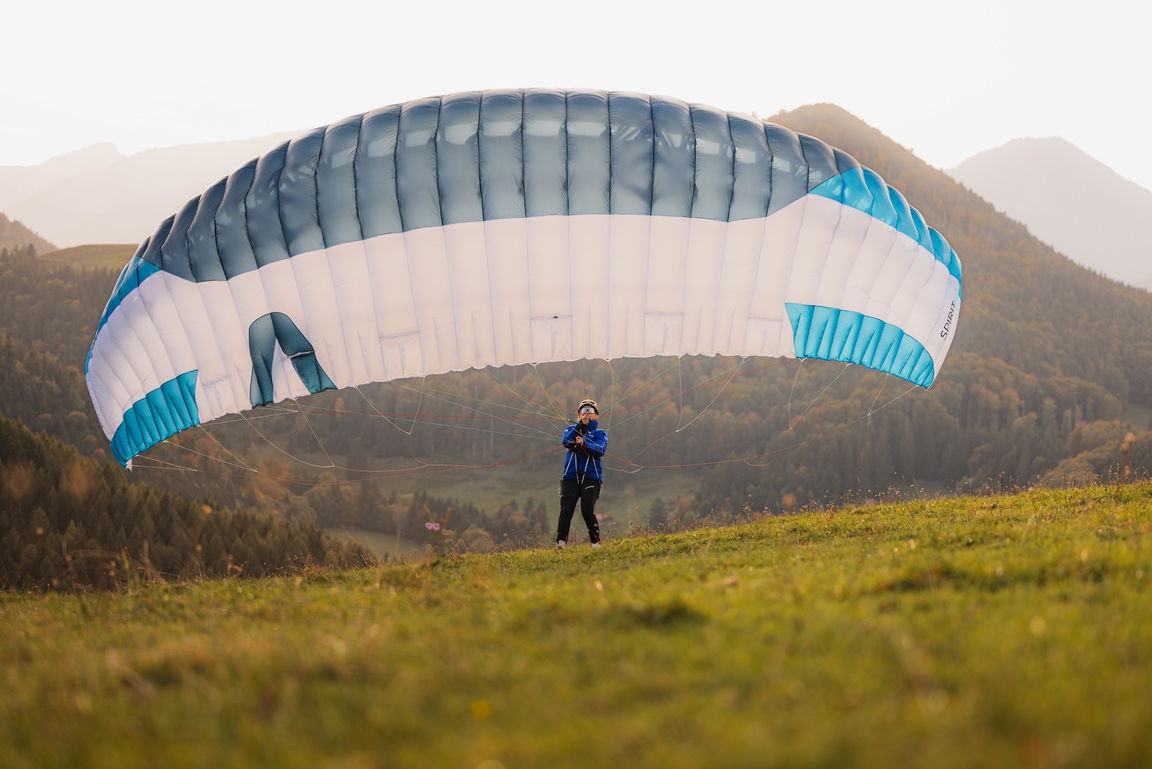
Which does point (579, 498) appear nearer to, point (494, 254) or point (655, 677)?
point (494, 254)

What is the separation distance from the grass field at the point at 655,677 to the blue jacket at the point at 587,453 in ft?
19.9

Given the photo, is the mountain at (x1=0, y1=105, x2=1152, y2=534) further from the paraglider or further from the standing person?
the paraglider

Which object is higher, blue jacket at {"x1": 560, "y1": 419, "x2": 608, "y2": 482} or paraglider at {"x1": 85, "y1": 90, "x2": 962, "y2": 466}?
paraglider at {"x1": 85, "y1": 90, "x2": 962, "y2": 466}

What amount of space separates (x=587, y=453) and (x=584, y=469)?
0.93 ft

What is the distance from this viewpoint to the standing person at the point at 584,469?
1293cm

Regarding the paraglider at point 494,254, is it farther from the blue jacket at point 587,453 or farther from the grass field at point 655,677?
the grass field at point 655,677

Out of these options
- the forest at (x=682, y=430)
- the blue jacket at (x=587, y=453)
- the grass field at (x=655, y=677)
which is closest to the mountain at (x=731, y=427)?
the forest at (x=682, y=430)

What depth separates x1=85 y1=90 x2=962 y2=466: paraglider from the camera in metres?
12.0

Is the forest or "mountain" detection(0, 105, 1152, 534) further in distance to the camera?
"mountain" detection(0, 105, 1152, 534)

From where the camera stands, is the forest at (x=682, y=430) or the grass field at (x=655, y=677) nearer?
the grass field at (x=655, y=677)

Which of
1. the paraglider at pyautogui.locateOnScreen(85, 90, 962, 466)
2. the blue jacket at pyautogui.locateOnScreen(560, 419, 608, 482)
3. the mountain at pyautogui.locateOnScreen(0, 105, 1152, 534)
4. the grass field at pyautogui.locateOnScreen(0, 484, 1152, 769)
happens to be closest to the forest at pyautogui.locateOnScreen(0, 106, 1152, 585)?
the mountain at pyautogui.locateOnScreen(0, 105, 1152, 534)

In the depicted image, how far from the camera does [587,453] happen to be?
1306 cm

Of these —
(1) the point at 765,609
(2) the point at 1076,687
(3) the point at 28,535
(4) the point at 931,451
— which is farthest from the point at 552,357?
(4) the point at 931,451

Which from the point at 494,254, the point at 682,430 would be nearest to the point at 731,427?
the point at 682,430
